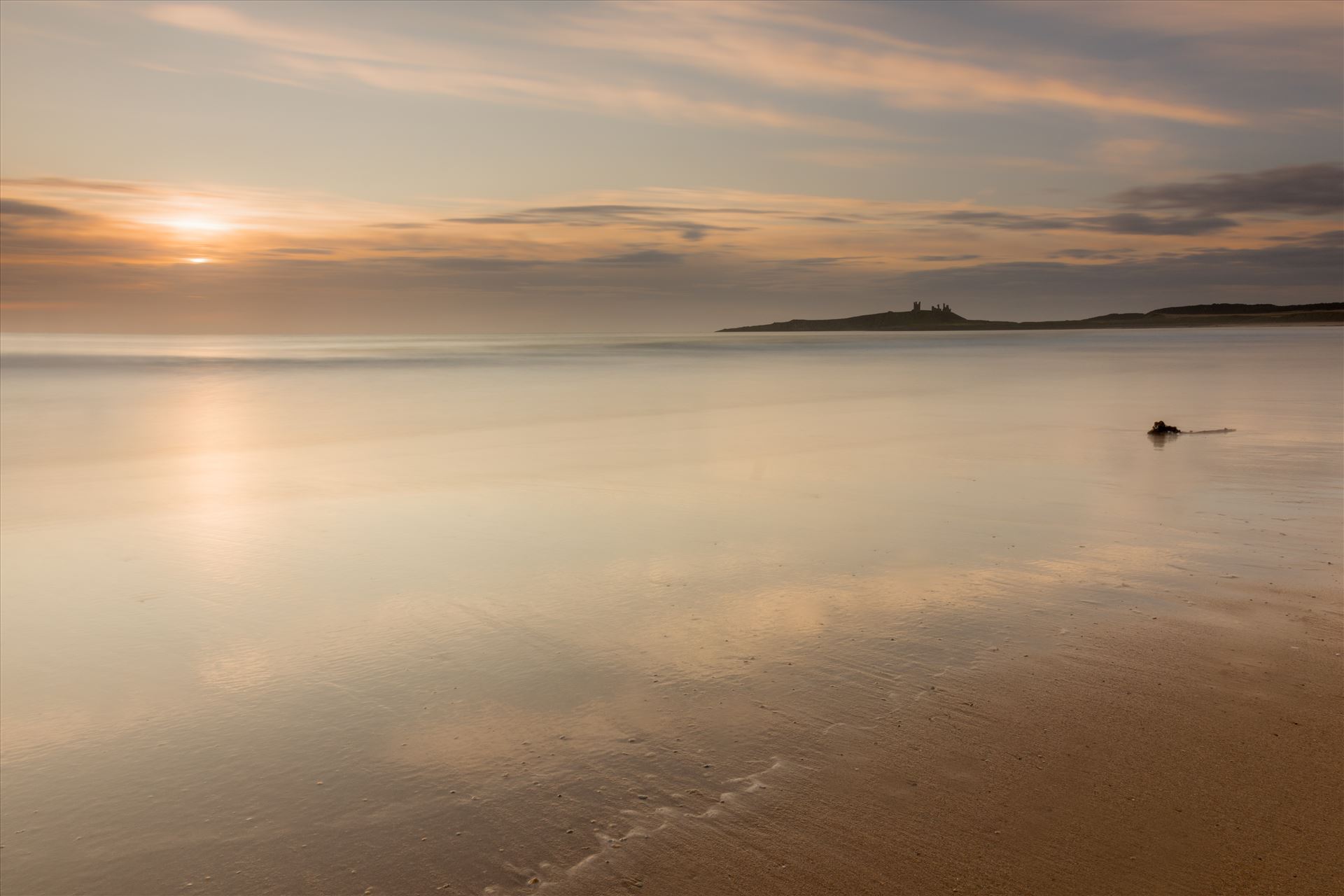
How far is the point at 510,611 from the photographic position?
593 cm

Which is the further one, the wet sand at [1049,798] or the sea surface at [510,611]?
the sea surface at [510,611]

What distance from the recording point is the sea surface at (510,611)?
3.49 metres

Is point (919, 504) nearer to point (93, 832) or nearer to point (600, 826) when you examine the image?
point (600, 826)

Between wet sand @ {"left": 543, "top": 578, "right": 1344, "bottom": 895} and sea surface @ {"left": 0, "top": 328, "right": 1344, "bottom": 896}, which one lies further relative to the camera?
sea surface @ {"left": 0, "top": 328, "right": 1344, "bottom": 896}

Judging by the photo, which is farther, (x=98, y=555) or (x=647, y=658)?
(x=98, y=555)

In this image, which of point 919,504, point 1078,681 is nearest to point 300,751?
point 1078,681

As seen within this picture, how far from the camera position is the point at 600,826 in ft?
11.1

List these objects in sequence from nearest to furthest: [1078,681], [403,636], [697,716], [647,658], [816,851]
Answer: [816,851] < [697,716] < [1078,681] < [647,658] < [403,636]

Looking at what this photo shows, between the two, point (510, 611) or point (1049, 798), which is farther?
point (510, 611)

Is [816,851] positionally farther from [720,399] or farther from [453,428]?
[720,399]

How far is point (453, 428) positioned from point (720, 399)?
889 cm

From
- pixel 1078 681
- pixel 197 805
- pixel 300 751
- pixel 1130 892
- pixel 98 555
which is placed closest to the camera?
pixel 1130 892

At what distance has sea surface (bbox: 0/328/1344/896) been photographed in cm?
349

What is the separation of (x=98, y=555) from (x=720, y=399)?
1799 cm
